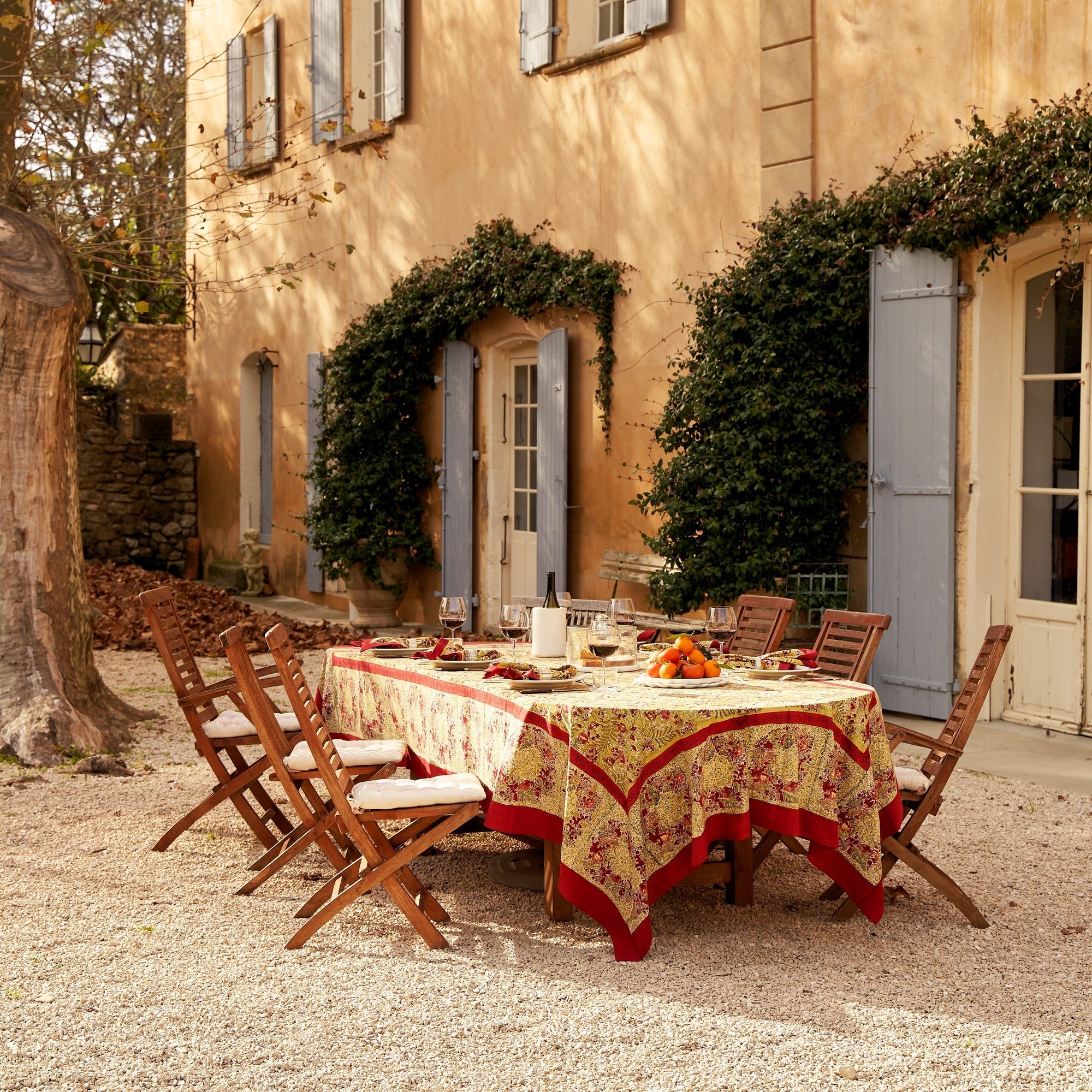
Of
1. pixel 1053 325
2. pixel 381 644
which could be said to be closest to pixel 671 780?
pixel 381 644

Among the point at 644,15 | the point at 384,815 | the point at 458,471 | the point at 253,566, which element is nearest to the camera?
the point at 384,815

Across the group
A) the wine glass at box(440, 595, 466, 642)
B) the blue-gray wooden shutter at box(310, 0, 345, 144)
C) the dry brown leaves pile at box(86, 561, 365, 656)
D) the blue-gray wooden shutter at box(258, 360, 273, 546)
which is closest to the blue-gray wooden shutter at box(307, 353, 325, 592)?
the dry brown leaves pile at box(86, 561, 365, 656)

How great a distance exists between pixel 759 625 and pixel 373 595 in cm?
648

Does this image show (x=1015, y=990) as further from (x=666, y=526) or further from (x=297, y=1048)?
(x=666, y=526)

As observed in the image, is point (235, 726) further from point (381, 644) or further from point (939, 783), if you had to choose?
point (939, 783)

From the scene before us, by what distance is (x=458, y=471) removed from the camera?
10648mm

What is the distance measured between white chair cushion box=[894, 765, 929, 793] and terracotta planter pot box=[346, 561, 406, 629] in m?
7.50

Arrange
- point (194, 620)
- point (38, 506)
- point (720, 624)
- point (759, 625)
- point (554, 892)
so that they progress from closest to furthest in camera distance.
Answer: point (554, 892)
point (720, 624)
point (759, 625)
point (38, 506)
point (194, 620)

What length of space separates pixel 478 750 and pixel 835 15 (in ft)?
17.2

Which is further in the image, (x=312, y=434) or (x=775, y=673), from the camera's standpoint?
(x=312, y=434)

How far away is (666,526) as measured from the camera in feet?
25.7

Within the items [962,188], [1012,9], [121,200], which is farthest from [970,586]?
[121,200]

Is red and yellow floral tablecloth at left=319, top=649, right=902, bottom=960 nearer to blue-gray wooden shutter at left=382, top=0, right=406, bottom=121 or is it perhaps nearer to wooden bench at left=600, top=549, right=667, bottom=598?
wooden bench at left=600, top=549, right=667, bottom=598

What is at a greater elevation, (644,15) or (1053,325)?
(644,15)
